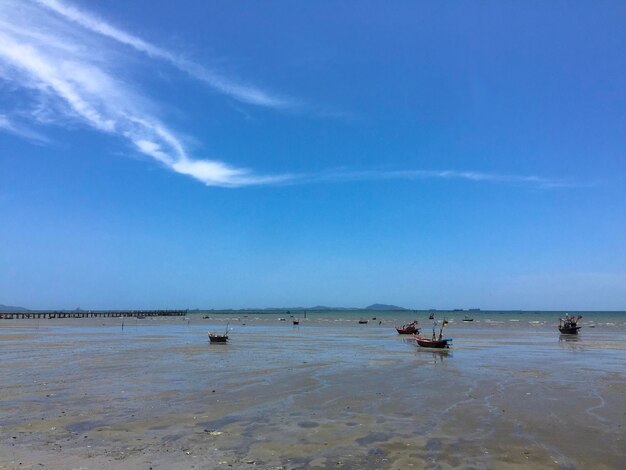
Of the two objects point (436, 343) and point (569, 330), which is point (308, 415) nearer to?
point (436, 343)

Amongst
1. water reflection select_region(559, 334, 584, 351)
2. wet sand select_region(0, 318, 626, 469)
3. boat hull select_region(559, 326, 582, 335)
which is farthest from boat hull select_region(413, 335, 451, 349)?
boat hull select_region(559, 326, 582, 335)

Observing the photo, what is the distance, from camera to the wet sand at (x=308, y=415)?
1140 centimetres

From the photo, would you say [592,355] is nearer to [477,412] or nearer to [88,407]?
[477,412]

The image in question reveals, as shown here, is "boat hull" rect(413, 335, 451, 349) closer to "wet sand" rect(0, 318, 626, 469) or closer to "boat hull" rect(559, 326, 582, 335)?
"wet sand" rect(0, 318, 626, 469)

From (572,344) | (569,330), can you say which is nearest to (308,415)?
(572,344)

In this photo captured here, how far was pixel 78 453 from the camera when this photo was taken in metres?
11.5

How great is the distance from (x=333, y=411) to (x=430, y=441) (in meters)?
4.47

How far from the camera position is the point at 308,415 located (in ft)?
52.4

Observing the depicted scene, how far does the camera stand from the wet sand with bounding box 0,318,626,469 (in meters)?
11.4

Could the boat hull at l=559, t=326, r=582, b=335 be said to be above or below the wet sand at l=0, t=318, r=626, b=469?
below

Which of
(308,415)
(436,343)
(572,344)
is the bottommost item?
(572,344)

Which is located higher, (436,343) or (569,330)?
(436,343)

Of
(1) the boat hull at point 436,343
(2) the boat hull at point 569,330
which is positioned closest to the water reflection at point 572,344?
(1) the boat hull at point 436,343

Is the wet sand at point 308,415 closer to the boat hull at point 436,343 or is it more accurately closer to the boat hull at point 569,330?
the boat hull at point 436,343
